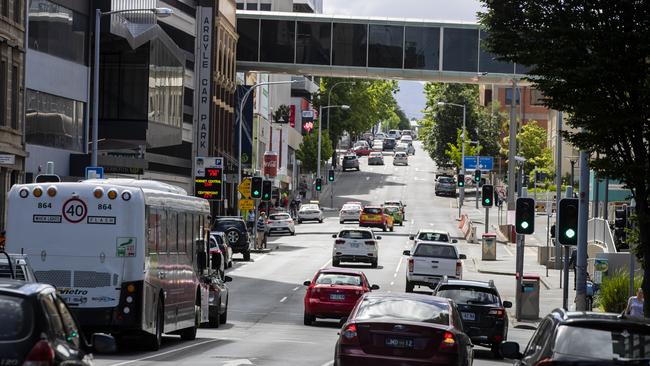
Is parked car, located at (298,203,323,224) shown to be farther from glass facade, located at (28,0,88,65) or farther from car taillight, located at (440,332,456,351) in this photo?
car taillight, located at (440,332,456,351)

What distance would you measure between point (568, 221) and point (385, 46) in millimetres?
51101

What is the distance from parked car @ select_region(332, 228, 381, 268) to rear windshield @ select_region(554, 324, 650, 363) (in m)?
43.5

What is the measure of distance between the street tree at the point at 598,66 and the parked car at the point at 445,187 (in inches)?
3896

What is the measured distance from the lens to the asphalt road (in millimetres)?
23312

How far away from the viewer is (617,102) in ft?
76.2

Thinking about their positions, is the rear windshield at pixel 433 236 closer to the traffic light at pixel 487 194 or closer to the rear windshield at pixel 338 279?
the traffic light at pixel 487 194

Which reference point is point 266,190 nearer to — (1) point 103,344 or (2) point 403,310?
(2) point 403,310

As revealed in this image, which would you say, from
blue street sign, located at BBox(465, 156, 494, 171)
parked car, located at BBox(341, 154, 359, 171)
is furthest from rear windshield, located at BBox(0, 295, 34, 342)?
parked car, located at BBox(341, 154, 359, 171)

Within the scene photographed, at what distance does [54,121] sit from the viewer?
51812 millimetres

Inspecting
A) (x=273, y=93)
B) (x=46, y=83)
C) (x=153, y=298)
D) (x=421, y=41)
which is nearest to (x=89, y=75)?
(x=46, y=83)

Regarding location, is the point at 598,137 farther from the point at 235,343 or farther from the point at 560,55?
the point at 235,343

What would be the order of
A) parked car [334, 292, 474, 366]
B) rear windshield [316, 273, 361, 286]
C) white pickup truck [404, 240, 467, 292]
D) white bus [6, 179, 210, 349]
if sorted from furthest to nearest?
white pickup truck [404, 240, 467, 292]
rear windshield [316, 273, 361, 286]
white bus [6, 179, 210, 349]
parked car [334, 292, 474, 366]

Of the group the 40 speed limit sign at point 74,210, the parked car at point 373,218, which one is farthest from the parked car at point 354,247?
the 40 speed limit sign at point 74,210

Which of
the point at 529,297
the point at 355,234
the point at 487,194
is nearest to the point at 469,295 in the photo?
the point at 529,297
